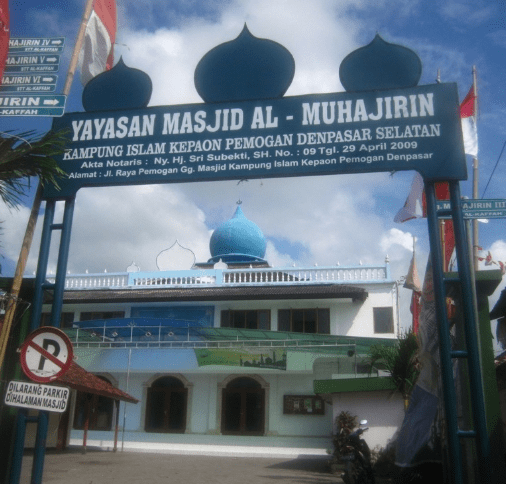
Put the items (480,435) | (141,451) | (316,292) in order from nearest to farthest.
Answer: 1. (480,435)
2. (141,451)
3. (316,292)

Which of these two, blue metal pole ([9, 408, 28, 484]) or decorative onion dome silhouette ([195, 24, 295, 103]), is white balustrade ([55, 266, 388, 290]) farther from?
blue metal pole ([9, 408, 28, 484])

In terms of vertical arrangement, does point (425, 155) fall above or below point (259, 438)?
above

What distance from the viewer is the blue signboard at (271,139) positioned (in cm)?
607

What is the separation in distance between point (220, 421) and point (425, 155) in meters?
18.8

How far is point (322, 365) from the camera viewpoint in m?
22.2

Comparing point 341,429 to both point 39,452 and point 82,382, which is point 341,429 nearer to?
point 82,382

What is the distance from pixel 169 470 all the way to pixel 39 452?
31.0ft

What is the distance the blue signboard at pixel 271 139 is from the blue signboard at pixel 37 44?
2.63 feet

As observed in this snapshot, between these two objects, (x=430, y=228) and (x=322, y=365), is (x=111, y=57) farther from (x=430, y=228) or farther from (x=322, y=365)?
A: (x=322, y=365)

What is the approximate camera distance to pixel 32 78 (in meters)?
6.63

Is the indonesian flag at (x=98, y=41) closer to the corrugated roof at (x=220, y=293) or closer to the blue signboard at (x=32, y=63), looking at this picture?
the blue signboard at (x=32, y=63)

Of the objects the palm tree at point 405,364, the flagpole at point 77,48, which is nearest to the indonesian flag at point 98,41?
the flagpole at point 77,48

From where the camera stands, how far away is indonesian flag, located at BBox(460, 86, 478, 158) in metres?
12.7

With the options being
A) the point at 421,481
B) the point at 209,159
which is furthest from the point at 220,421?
the point at 209,159
